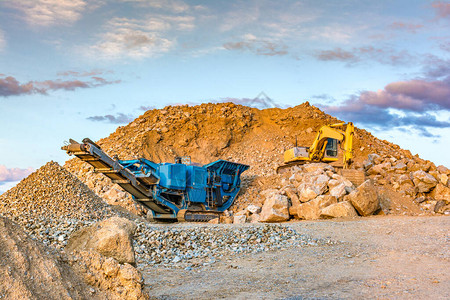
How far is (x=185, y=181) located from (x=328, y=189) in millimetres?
5838

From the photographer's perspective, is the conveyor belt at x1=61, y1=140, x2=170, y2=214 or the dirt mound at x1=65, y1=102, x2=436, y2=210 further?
the dirt mound at x1=65, y1=102, x2=436, y2=210

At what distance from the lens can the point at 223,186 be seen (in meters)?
20.9

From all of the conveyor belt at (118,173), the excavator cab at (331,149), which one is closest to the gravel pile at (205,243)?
the conveyor belt at (118,173)

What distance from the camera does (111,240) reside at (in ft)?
17.1

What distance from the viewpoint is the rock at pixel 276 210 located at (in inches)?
672

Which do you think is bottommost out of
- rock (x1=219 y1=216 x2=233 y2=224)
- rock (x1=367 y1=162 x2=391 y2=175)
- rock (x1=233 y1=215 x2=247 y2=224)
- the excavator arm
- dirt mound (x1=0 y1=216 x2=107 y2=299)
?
rock (x1=219 y1=216 x2=233 y2=224)

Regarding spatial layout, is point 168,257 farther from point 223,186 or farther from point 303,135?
point 303,135

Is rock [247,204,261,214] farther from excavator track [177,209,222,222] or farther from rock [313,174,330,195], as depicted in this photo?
rock [313,174,330,195]

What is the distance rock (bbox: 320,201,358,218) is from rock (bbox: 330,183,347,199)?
3.03 feet

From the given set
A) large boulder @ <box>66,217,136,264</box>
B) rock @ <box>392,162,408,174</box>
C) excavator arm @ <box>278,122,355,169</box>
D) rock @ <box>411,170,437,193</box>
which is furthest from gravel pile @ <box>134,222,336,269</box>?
rock @ <box>392,162,408,174</box>

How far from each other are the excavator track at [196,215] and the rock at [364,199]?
5989 millimetres

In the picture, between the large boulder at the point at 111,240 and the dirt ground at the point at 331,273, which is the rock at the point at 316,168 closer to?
the dirt ground at the point at 331,273

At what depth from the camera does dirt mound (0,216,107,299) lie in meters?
3.66

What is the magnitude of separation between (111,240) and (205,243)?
16.2 ft
